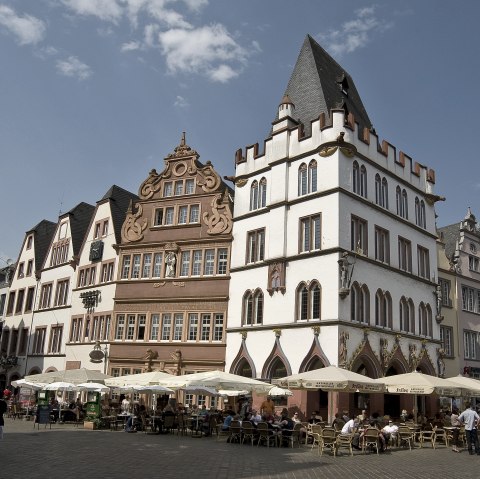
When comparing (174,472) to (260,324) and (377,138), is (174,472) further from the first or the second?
(377,138)

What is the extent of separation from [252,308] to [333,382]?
10375 mm

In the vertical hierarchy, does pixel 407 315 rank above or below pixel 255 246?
below

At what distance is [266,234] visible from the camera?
31922 mm

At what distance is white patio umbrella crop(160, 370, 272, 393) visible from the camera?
78.4ft

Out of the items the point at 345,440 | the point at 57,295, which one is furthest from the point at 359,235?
the point at 57,295

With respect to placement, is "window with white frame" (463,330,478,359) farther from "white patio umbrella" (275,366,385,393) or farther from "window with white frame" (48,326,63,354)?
"window with white frame" (48,326,63,354)

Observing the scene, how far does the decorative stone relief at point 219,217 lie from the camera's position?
34.9m

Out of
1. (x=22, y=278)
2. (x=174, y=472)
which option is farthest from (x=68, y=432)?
(x=22, y=278)

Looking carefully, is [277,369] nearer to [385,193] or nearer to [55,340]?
[385,193]

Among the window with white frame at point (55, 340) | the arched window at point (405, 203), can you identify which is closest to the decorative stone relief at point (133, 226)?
the window with white frame at point (55, 340)

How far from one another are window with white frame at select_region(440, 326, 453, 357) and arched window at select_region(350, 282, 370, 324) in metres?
12.7

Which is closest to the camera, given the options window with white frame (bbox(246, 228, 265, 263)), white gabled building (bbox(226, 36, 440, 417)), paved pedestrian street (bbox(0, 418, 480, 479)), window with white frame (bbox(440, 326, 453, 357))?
paved pedestrian street (bbox(0, 418, 480, 479))

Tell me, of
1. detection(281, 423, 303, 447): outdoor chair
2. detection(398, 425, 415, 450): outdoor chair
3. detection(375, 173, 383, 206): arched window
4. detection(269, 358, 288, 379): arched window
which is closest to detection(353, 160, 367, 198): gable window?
detection(375, 173, 383, 206): arched window

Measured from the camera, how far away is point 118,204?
4281 centimetres
